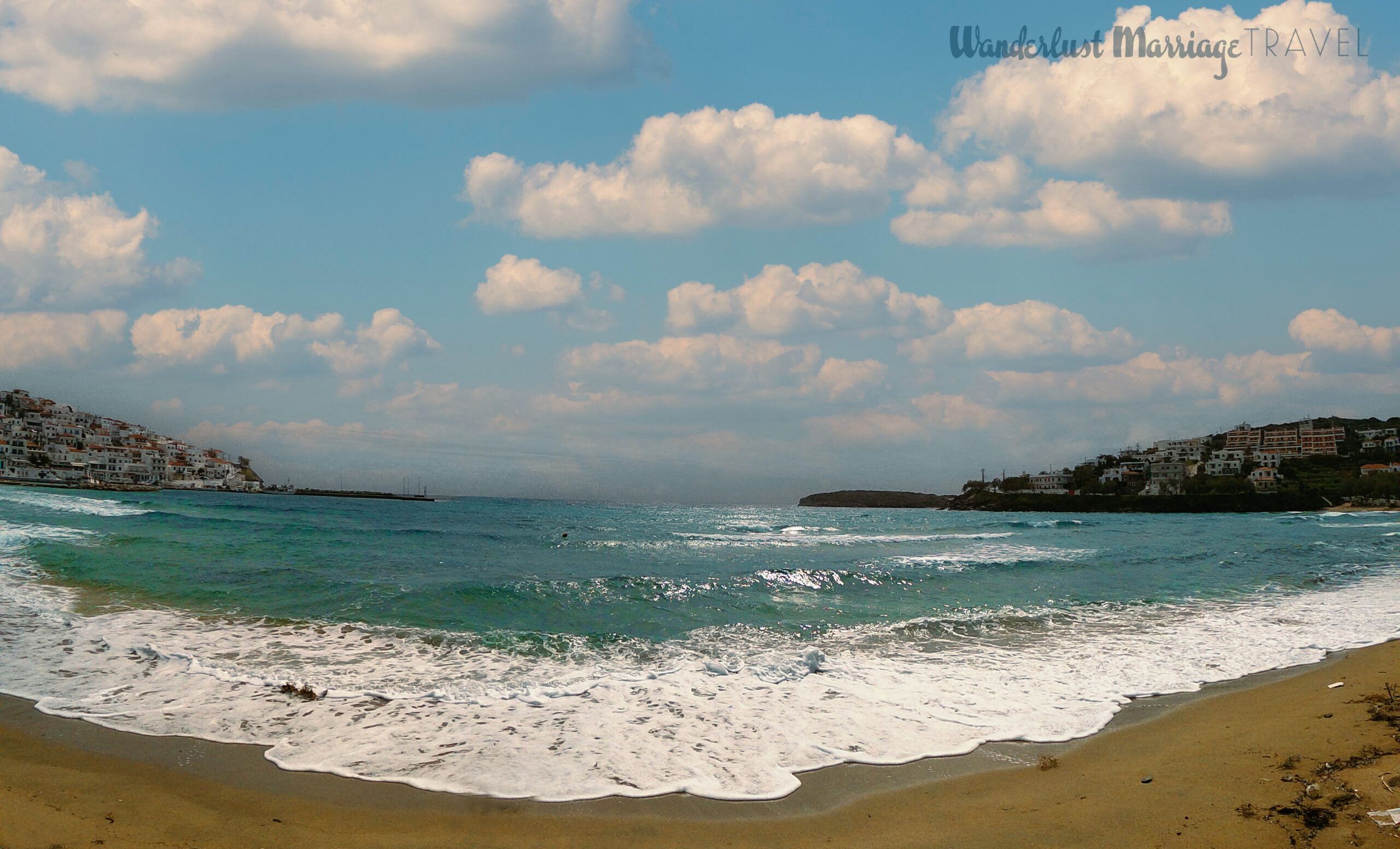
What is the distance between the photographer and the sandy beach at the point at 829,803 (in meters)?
4.35

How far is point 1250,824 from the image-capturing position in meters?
4.24

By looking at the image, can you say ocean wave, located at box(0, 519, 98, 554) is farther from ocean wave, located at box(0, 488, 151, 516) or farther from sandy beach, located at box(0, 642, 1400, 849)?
sandy beach, located at box(0, 642, 1400, 849)

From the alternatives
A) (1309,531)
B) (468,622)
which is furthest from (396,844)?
(1309,531)

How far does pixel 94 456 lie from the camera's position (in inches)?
4592

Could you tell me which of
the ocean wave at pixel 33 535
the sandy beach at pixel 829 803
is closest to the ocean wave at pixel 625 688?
the sandy beach at pixel 829 803

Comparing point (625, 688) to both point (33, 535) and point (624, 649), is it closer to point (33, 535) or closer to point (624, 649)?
point (624, 649)

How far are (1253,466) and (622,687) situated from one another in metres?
148

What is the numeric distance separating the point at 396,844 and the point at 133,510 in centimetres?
4509

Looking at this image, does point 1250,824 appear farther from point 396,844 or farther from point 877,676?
point 396,844

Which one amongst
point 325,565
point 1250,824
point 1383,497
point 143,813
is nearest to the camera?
point 1250,824

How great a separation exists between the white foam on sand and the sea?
4cm

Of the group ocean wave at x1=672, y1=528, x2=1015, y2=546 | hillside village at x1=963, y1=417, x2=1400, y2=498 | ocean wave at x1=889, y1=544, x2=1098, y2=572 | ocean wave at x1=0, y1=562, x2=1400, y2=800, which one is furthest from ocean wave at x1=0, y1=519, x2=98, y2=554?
hillside village at x1=963, y1=417, x2=1400, y2=498

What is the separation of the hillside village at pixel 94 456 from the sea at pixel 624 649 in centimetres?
11275

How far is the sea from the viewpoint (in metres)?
6.28
